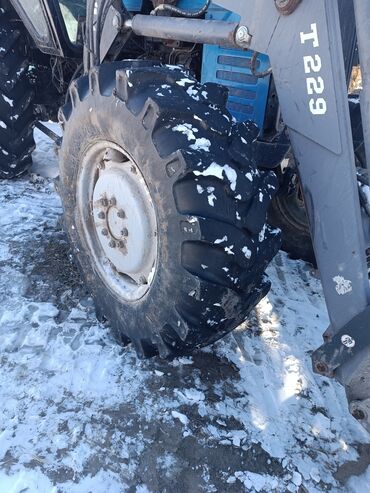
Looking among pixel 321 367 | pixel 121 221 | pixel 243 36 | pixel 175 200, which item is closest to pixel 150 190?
pixel 175 200

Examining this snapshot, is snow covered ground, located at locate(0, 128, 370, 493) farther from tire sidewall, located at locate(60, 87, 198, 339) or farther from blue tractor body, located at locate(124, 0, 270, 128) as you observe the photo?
blue tractor body, located at locate(124, 0, 270, 128)

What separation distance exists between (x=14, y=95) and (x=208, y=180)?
2.54 m

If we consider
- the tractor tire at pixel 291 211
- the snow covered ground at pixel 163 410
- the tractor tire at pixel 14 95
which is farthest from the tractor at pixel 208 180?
the tractor tire at pixel 14 95

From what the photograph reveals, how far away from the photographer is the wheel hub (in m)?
2.00

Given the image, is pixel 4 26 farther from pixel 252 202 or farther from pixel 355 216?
pixel 355 216

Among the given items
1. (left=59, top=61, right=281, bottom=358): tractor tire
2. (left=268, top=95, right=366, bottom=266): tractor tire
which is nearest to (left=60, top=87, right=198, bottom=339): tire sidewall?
(left=59, top=61, right=281, bottom=358): tractor tire

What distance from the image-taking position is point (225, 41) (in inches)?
73.6

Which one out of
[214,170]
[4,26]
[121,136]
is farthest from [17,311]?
[4,26]

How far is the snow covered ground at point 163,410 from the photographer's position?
5.80 feet

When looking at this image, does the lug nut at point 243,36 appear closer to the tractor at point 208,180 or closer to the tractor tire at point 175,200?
the tractor at point 208,180

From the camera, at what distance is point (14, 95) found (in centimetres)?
365

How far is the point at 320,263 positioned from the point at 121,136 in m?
0.87

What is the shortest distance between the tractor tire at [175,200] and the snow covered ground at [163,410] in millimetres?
245

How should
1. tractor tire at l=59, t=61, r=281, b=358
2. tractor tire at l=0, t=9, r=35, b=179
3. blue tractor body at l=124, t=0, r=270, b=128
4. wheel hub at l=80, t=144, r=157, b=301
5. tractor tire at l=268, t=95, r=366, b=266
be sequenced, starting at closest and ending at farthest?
1. tractor tire at l=59, t=61, r=281, b=358
2. wheel hub at l=80, t=144, r=157, b=301
3. blue tractor body at l=124, t=0, r=270, b=128
4. tractor tire at l=268, t=95, r=366, b=266
5. tractor tire at l=0, t=9, r=35, b=179
